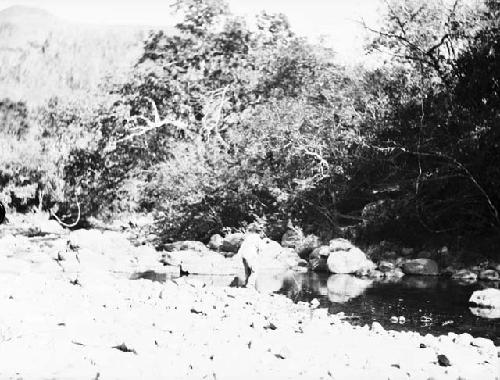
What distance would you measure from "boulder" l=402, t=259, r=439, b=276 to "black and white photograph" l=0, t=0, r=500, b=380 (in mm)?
56

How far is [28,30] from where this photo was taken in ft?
244

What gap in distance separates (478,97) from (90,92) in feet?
67.5

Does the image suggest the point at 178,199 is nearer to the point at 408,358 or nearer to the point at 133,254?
the point at 133,254

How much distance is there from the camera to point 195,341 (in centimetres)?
695

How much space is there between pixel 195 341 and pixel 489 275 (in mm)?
12067

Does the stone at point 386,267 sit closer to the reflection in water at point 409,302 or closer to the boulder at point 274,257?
the reflection in water at point 409,302

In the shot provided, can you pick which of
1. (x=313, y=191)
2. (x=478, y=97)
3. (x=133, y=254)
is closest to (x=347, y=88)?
(x=313, y=191)

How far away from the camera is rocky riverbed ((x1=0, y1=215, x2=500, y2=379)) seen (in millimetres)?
5602

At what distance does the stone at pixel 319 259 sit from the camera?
19084 mm

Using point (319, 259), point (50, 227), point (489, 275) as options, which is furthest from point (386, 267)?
point (50, 227)

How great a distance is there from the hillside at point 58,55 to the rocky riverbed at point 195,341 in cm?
3302

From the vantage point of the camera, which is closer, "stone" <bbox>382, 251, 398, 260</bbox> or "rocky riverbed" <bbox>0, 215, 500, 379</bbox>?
"rocky riverbed" <bbox>0, 215, 500, 379</bbox>

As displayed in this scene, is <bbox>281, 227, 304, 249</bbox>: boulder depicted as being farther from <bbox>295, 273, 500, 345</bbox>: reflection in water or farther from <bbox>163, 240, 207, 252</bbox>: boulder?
<bbox>295, 273, 500, 345</bbox>: reflection in water

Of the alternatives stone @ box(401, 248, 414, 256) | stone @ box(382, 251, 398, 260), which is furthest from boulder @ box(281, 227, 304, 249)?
stone @ box(401, 248, 414, 256)
